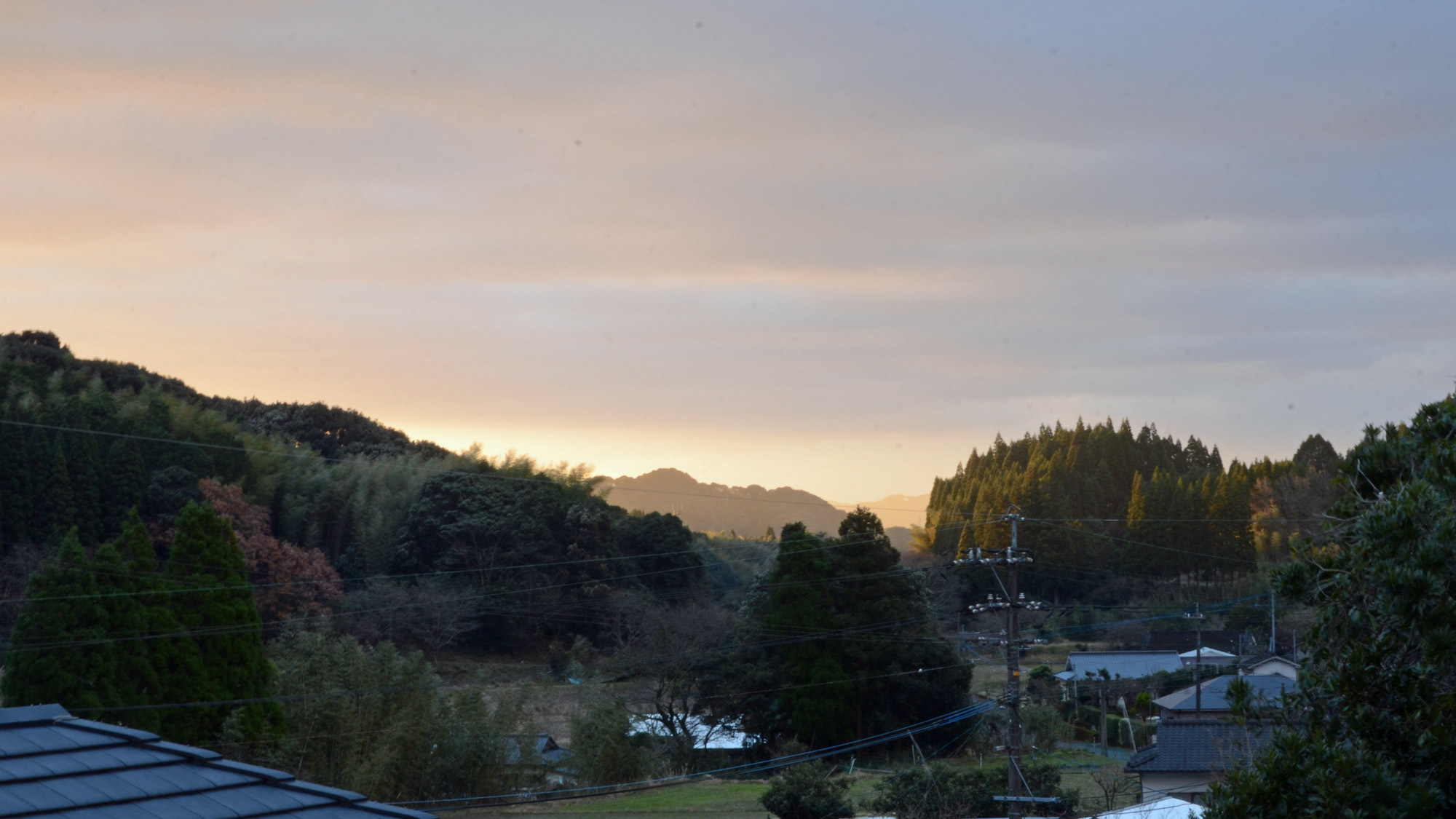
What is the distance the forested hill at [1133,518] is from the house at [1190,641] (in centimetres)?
408

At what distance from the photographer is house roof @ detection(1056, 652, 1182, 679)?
36062 millimetres

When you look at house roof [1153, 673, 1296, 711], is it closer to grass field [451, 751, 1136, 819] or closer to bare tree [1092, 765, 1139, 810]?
bare tree [1092, 765, 1139, 810]

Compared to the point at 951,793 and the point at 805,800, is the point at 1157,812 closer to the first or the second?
the point at 951,793

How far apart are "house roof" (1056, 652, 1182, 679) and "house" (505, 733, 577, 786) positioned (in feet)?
62.9

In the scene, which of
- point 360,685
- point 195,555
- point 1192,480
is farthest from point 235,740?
point 1192,480

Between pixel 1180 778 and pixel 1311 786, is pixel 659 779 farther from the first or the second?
pixel 1311 786

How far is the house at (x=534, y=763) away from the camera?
20281mm

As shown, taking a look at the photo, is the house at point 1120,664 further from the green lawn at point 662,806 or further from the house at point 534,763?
the house at point 534,763

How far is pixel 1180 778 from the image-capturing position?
64.4 feet

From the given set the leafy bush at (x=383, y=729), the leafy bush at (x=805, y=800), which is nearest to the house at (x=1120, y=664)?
the leafy bush at (x=805, y=800)

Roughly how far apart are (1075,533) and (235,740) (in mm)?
44457

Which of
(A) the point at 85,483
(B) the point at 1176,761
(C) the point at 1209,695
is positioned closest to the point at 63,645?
(A) the point at 85,483

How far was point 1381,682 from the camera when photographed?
3773mm

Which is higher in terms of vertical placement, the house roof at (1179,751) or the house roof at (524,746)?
the house roof at (1179,751)
